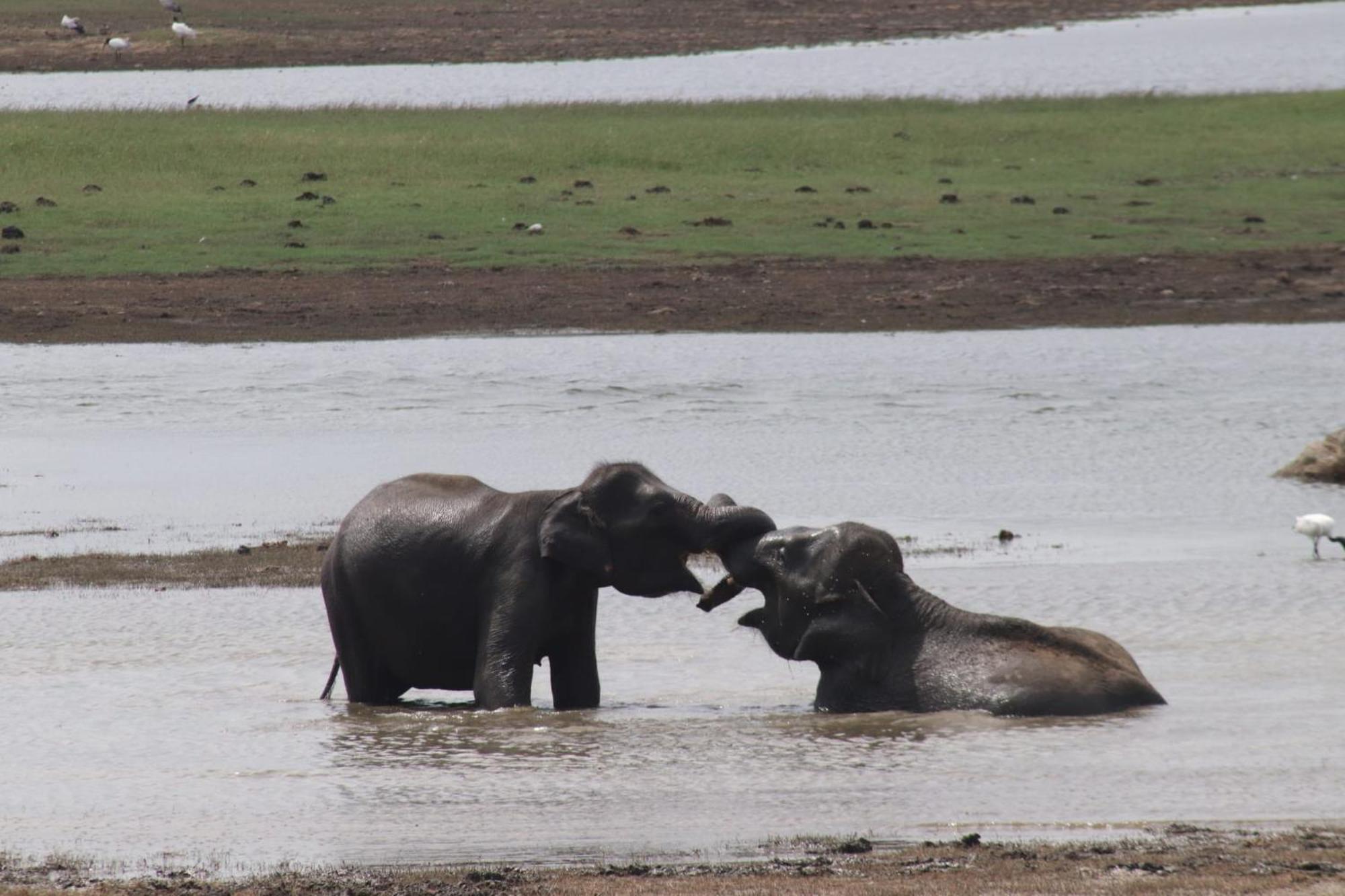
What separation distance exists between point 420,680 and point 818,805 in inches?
A: 123

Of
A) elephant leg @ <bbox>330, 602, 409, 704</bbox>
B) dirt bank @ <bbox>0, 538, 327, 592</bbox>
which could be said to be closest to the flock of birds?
dirt bank @ <bbox>0, 538, 327, 592</bbox>

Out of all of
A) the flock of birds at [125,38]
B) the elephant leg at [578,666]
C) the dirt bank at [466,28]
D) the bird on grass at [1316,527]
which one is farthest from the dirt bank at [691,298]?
the flock of birds at [125,38]

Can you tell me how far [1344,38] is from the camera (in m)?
57.4

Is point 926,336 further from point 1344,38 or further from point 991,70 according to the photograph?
point 1344,38

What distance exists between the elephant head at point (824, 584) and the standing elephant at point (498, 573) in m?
0.14

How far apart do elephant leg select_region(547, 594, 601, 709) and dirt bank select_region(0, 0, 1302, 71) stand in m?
44.3

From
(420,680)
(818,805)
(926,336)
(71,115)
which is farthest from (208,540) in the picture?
(71,115)

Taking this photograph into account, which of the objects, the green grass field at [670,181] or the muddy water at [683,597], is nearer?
the muddy water at [683,597]

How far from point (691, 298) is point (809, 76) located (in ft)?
81.3

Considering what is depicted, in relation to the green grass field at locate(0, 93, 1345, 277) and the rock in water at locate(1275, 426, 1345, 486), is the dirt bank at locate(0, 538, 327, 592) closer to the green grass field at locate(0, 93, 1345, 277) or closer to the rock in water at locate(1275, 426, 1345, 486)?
the rock in water at locate(1275, 426, 1345, 486)

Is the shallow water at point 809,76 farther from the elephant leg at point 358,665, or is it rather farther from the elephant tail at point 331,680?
the elephant leg at point 358,665

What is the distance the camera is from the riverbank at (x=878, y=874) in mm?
6418

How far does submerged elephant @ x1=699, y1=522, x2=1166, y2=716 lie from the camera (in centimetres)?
978

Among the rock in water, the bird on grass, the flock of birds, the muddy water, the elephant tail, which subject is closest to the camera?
the muddy water
